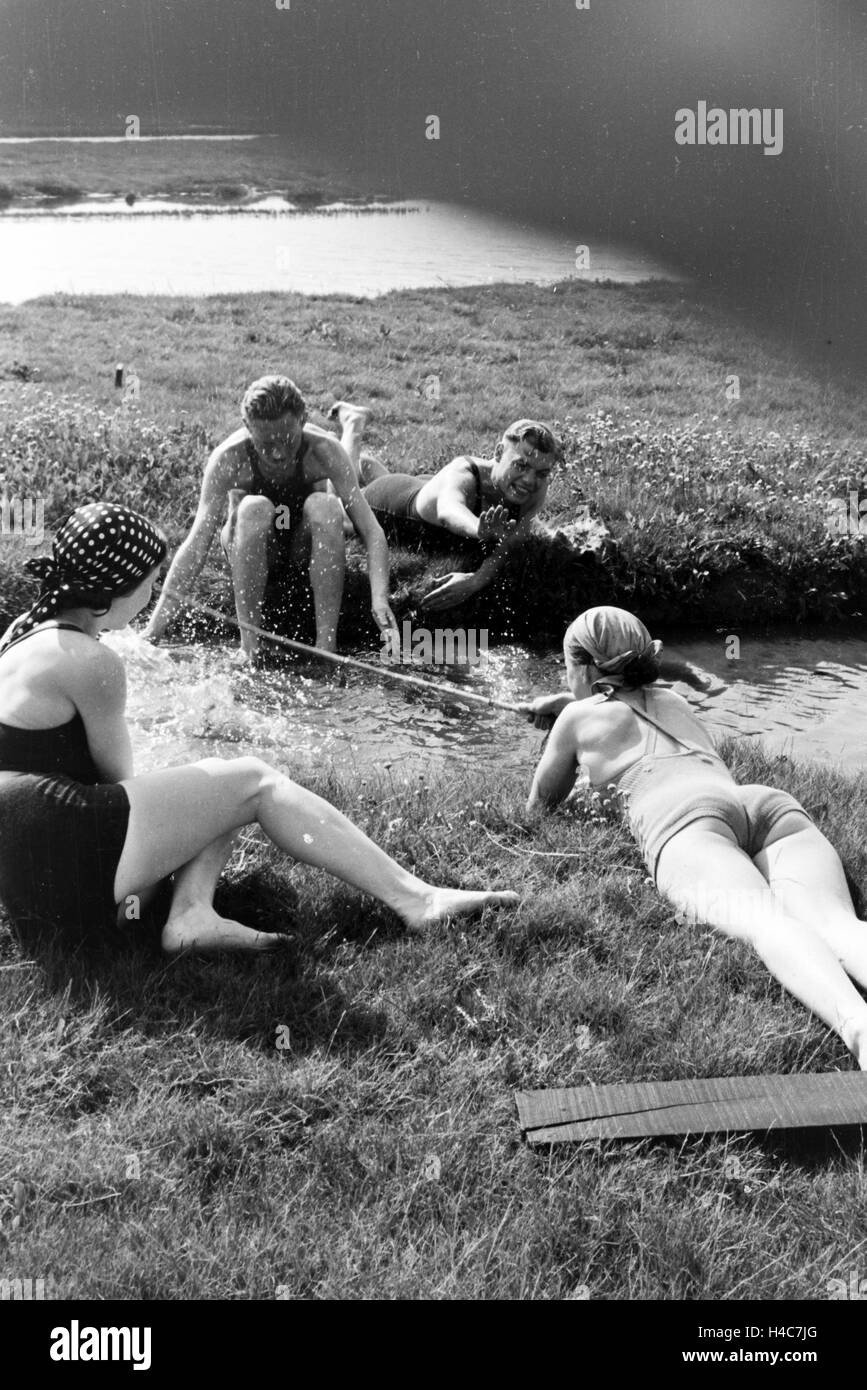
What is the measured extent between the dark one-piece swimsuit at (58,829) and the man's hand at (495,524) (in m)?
3.83

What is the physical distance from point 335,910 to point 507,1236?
129 centimetres

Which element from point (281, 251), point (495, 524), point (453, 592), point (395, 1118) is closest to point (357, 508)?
point (453, 592)

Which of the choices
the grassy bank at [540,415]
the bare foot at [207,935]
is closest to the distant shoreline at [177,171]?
the grassy bank at [540,415]

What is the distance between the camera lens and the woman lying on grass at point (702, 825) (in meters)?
3.22

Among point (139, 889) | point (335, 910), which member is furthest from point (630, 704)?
point (139, 889)

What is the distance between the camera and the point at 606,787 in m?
4.01

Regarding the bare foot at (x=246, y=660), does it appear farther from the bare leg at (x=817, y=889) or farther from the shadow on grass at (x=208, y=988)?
the bare leg at (x=817, y=889)

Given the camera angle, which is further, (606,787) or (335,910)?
(606,787)

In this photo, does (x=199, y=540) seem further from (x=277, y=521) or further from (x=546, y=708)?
(x=546, y=708)

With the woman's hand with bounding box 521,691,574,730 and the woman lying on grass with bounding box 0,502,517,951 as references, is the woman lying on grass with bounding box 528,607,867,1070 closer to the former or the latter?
the woman's hand with bounding box 521,691,574,730

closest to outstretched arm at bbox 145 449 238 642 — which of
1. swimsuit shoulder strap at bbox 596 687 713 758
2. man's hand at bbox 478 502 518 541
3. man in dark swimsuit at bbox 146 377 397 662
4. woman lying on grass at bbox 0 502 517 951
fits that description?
man in dark swimsuit at bbox 146 377 397 662

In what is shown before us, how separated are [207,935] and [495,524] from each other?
13.2 feet

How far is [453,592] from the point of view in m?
6.50
